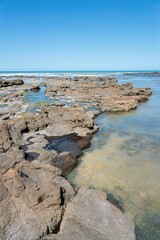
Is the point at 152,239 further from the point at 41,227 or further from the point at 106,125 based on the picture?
the point at 106,125

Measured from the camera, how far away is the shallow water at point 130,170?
7670 millimetres

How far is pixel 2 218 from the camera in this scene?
20.0 ft

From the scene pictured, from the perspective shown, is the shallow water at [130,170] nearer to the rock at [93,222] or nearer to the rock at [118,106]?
the rock at [93,222]

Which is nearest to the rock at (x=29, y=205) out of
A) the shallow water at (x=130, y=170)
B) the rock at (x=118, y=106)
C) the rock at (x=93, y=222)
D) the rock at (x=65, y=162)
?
the rock at (x=93, y=222)

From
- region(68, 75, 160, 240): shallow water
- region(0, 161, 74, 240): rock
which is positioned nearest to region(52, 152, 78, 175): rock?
region(68, 75, 160, 240): shallow water

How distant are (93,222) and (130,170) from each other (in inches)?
177

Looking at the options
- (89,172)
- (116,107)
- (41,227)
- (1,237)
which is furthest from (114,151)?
(116,107)

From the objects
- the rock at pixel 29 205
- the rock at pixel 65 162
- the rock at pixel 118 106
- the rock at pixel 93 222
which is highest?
the rock at pixel 29 205

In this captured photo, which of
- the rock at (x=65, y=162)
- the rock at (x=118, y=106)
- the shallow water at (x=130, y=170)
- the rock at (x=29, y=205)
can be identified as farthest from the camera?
the rock at (x=118, y=106)

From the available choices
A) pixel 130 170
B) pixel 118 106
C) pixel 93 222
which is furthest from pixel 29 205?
pixel 118 106

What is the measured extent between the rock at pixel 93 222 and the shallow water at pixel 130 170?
2.15 feet

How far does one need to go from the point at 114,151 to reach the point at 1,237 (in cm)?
813

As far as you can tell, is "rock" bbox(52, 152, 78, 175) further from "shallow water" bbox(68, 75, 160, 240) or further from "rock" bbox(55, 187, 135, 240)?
"rock" bbox(55, 187, 135, 240)

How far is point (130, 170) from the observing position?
1054 centimetres
